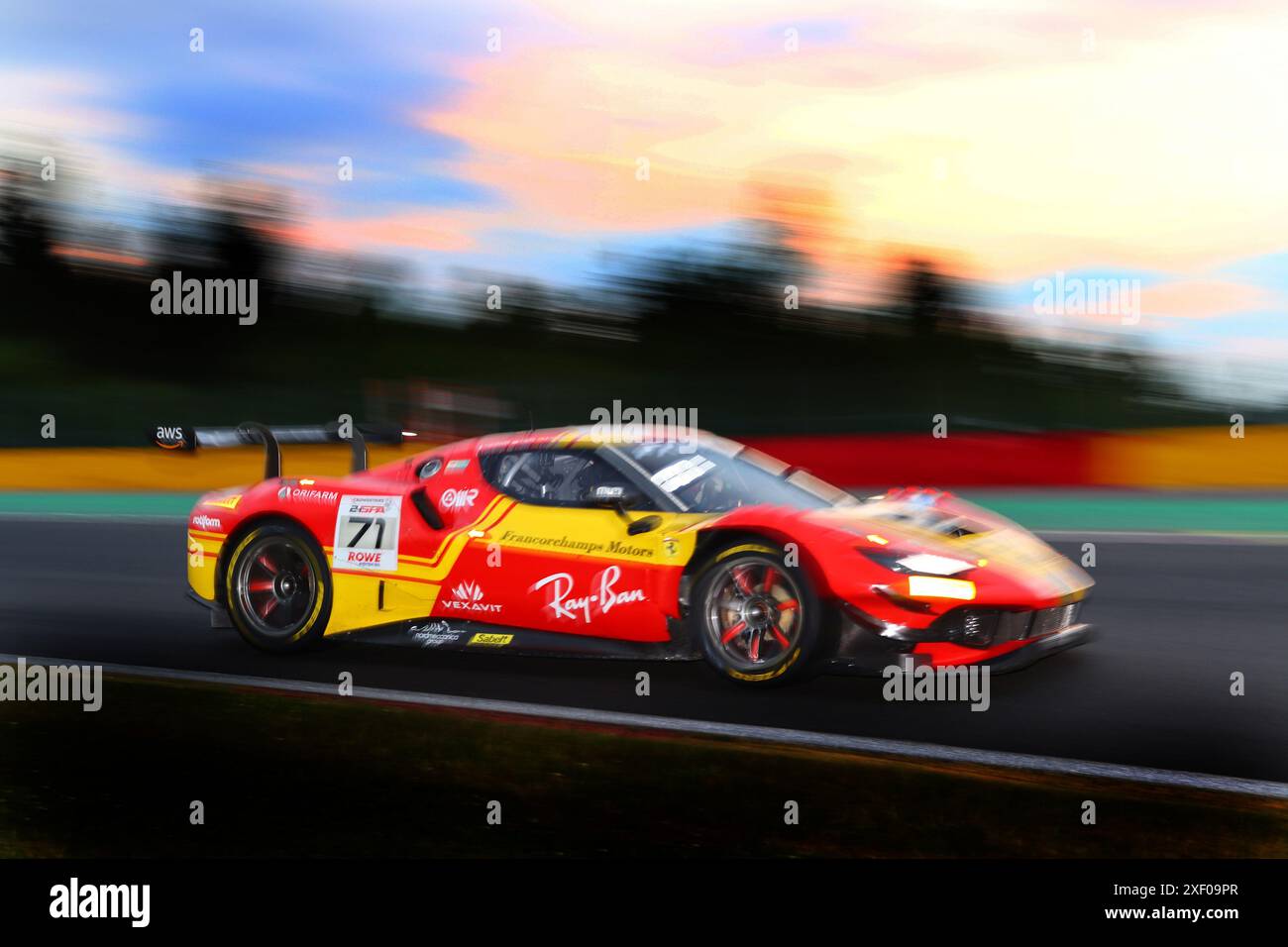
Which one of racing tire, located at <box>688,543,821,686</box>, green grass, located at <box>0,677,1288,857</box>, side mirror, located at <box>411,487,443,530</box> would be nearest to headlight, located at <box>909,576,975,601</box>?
racing tire, located at <box>688,543,821,686</box>

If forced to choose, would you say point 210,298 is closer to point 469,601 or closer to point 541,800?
point 469,601

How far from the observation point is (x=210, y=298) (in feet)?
96.0

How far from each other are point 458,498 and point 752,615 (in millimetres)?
1641

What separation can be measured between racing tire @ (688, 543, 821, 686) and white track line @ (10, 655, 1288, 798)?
1.48 feet

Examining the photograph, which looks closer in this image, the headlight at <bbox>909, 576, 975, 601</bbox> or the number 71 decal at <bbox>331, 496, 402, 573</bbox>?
the headlight at <bbox>909, 576, 975, 601</bbox>

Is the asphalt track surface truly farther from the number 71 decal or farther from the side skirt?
the number 71 decal

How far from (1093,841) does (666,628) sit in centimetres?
230

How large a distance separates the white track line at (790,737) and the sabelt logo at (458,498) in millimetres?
946

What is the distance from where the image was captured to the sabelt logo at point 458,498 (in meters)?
6.92

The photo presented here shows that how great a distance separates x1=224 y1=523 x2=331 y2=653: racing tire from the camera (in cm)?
726
